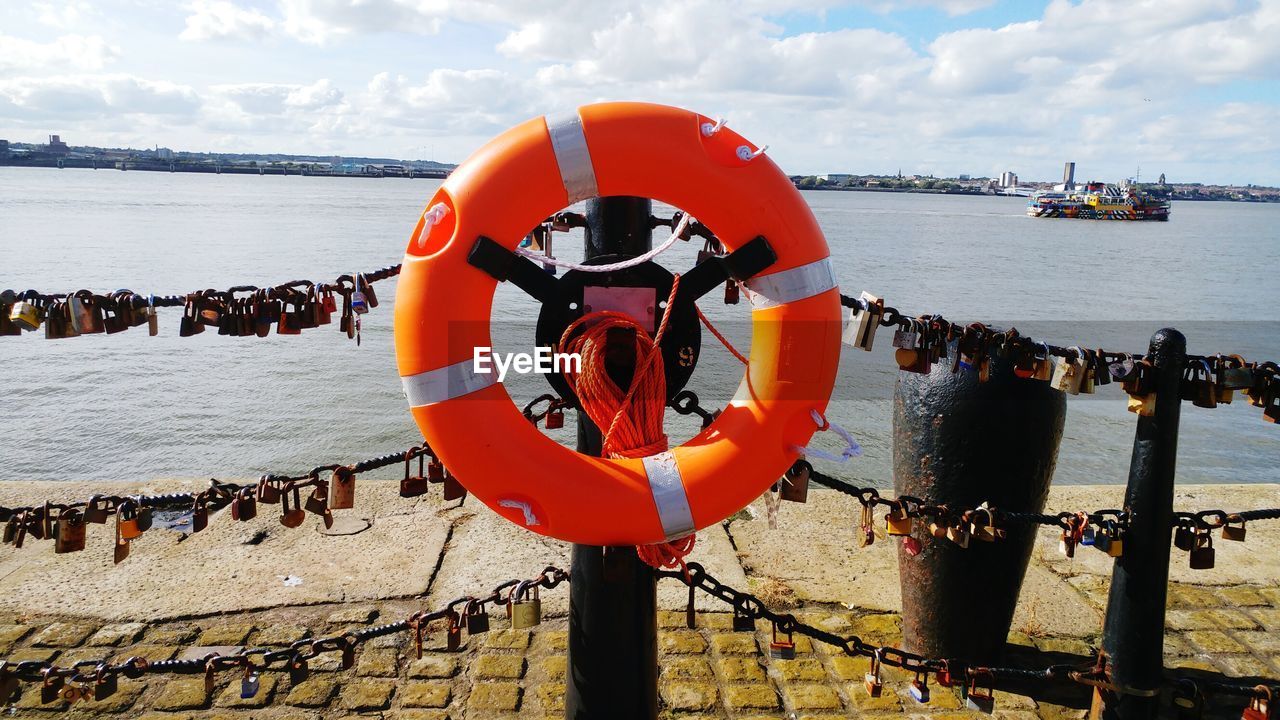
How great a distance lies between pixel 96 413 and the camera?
9211mm

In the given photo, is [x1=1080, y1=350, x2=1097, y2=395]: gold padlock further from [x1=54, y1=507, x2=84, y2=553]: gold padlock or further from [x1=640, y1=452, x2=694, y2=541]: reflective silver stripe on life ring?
[x1=54, y1=507, x2=84, y2=553]: gold padlock

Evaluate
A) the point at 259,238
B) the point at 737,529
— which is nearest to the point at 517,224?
the point at 737,529

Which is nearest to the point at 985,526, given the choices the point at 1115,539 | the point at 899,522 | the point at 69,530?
the point at 899,522

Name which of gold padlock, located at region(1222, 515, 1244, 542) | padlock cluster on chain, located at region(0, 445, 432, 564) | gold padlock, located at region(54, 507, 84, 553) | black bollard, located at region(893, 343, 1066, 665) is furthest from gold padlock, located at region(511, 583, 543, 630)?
gold padlock, located at region(1222, 515, 1244, 542)

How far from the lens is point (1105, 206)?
70.1m

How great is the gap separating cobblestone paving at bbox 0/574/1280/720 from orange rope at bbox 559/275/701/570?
39.5 inches

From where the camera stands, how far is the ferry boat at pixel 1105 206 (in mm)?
70125

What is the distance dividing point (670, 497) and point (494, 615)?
156 centimetres

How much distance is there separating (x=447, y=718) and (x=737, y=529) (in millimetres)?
1884

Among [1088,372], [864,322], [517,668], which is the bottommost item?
[517,668]

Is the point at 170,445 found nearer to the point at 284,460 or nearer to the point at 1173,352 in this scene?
the point at 284,460

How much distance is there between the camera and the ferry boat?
230 ft

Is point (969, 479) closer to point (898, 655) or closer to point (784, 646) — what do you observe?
point (898, 655)

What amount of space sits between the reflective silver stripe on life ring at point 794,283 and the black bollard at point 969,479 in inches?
40.0
